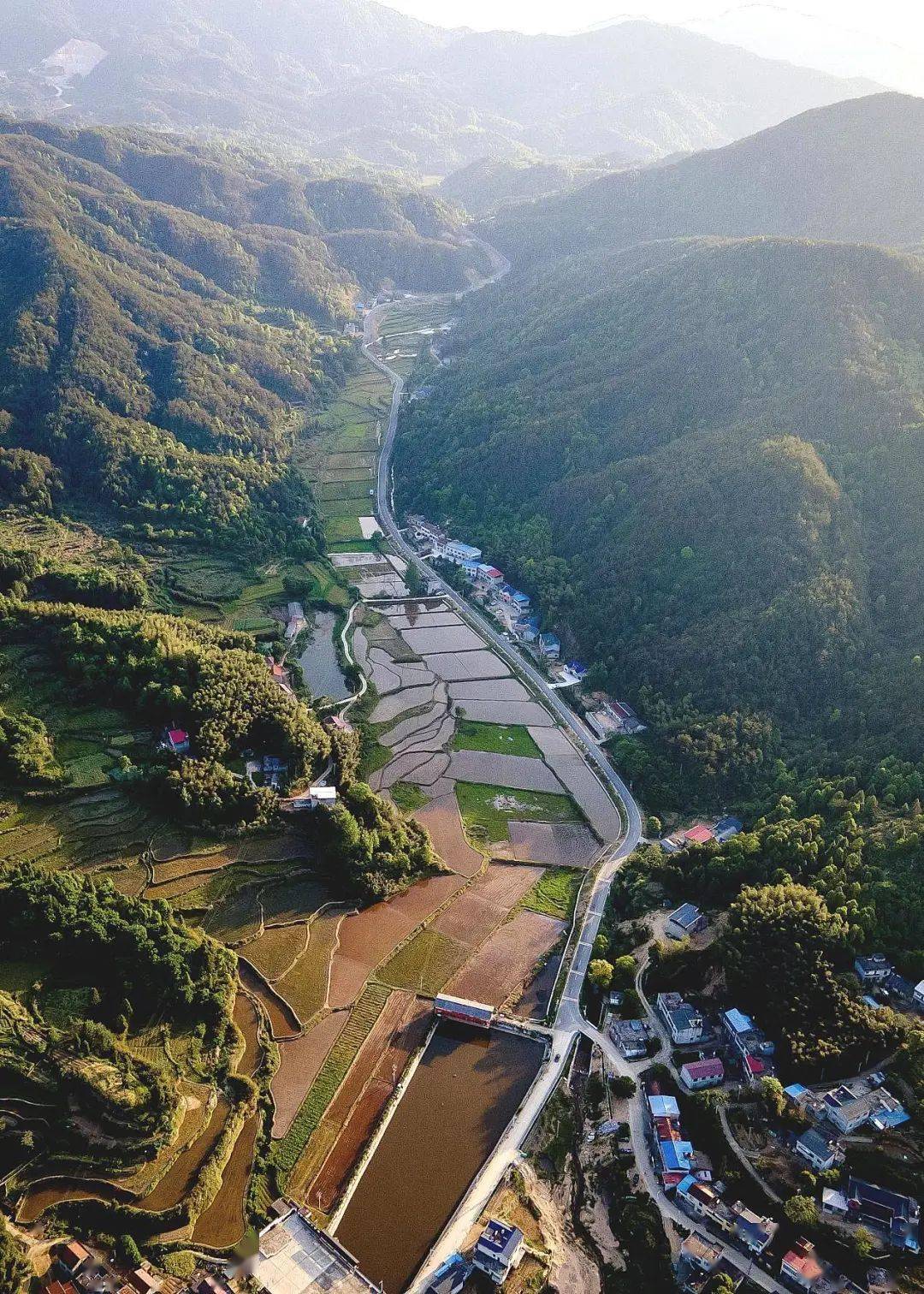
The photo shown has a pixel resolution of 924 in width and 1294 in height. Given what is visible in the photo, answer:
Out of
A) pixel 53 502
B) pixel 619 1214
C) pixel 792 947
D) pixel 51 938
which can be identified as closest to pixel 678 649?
pixel 792 947

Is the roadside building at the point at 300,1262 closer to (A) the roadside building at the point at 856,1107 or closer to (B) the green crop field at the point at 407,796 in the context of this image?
(A) the roadside building at the point at 856,1107

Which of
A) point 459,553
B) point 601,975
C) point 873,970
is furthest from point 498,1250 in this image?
point 459,553

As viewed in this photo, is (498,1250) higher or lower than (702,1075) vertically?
lower

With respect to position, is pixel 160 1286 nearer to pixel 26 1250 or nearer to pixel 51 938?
pixel 26 1250

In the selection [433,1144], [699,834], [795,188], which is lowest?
[433,1144]

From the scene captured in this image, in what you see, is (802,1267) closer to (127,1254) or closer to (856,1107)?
(856,1107)

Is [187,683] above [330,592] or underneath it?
above

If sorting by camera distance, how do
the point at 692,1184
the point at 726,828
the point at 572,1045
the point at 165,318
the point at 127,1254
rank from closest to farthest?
the point at 127,1254
the point at 692,1184
the point at 572,1045
the point at 726,828
the point at 165,318
